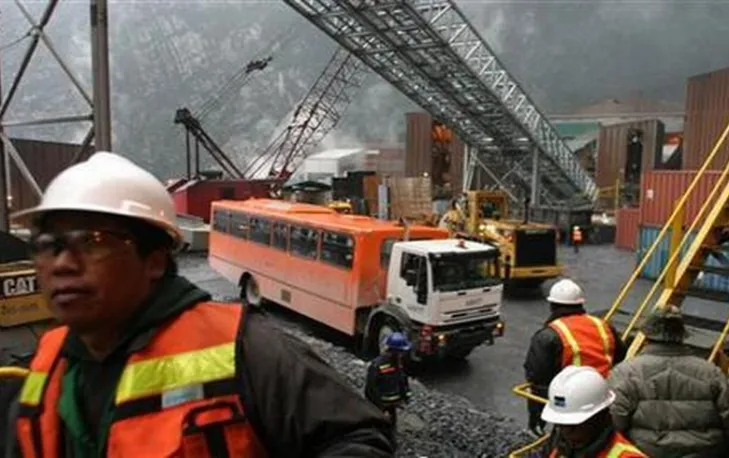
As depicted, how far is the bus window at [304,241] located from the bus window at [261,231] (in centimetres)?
108

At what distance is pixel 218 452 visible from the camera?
1.22 m

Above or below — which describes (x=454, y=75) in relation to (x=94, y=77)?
above

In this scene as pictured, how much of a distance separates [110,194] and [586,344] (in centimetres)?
398

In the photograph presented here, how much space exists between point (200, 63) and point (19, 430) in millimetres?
94817

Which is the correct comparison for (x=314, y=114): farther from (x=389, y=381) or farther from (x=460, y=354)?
(x=389, y=381)

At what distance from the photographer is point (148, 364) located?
51.4 inches

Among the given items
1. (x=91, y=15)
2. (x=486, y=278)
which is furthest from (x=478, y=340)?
(x=91, y=15)

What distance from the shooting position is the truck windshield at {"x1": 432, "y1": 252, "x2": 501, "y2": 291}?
999 cm

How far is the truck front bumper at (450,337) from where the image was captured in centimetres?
988

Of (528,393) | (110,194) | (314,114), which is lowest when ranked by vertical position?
(528,393)

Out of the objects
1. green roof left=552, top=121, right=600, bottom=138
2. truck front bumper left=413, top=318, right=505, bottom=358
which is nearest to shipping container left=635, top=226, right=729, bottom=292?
truck front bumper left=413, top=318, right=505, bottom=358

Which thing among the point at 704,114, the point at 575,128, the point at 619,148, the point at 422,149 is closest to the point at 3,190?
the point at 704,114

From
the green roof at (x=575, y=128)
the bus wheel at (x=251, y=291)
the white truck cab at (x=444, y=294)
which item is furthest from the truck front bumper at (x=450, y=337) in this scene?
the green roof at (x=575, y=128)

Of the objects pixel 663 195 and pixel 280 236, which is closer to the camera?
pixel 280 236
